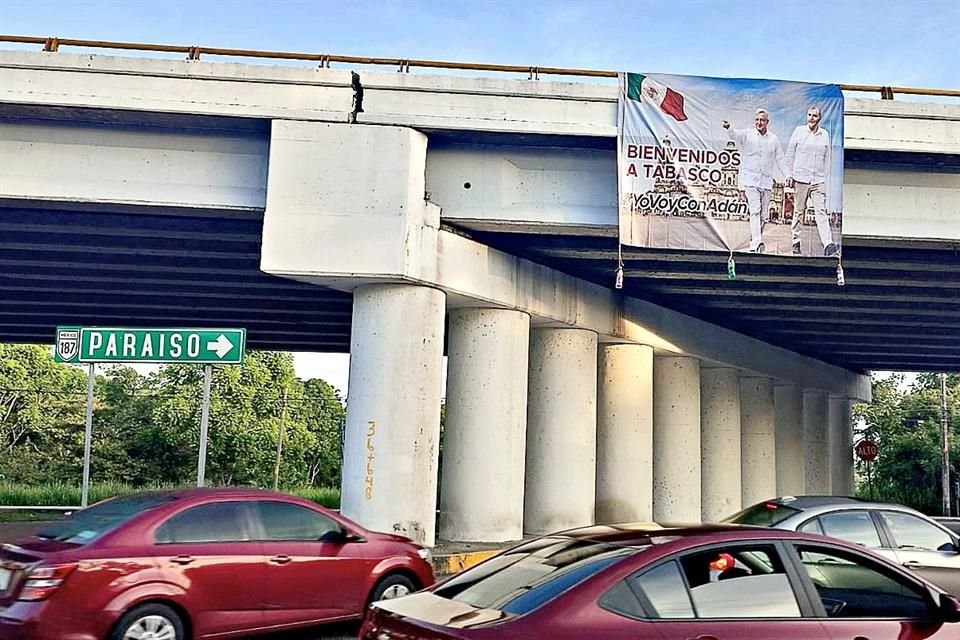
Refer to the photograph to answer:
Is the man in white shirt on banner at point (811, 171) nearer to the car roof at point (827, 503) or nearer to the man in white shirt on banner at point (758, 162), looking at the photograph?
the man in white shirt on banner at point (758, 162)

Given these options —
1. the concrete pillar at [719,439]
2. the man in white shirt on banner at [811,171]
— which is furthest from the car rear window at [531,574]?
the concrete pillar at [719,439]

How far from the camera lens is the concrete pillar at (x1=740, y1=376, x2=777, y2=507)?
103ft

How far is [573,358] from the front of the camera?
20.2m

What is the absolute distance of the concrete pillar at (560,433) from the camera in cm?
1948

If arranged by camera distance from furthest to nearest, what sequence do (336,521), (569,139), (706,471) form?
(706,471) < (569,139) < (336,521)

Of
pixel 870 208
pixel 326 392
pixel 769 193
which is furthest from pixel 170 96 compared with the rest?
pixel 326 392

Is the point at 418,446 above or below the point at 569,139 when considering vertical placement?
below

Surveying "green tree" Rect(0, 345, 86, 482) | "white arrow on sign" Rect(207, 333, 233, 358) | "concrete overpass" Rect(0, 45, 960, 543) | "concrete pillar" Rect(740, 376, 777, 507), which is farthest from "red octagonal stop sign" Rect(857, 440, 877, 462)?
"green tree" Rect(0, 345, 86, 482)

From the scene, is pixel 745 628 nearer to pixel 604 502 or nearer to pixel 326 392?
pixel 604 502

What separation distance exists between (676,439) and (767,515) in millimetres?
15304

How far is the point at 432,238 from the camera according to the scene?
15539 mm

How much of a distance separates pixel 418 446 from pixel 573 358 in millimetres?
5933

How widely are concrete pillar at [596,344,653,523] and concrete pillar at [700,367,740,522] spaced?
613cm

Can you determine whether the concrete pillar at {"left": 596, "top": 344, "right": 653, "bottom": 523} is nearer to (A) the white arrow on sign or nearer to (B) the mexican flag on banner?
(B) the mexican flag on banner
